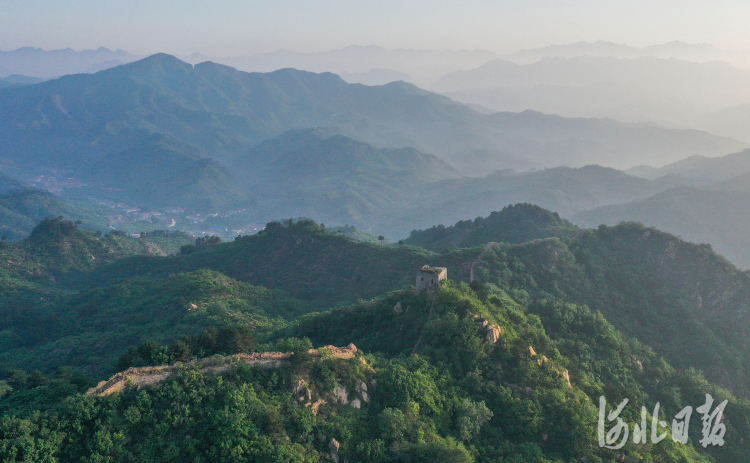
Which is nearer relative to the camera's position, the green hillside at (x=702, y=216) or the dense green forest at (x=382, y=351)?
the dense green forest at (x=382, y=351)

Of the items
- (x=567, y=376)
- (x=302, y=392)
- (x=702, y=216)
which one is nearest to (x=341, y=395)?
(x=302, y=392)

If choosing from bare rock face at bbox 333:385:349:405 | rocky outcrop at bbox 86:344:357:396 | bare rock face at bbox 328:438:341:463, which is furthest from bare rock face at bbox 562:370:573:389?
bare rock face at bbox 328:438:341:463

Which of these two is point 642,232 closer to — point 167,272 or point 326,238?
point 326,238

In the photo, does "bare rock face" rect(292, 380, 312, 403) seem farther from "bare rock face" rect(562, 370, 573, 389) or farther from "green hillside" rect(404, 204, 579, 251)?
"green hillside" rect(404, 204, 579, 251)

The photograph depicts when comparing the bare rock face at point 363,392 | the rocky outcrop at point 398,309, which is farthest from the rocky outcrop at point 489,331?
the bare rock face at point 363,392

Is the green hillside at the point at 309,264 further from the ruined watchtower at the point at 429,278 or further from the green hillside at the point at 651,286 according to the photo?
the ruined watchtower at the point at 429,278

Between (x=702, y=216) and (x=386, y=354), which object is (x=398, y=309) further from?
(x=702, y=216)
